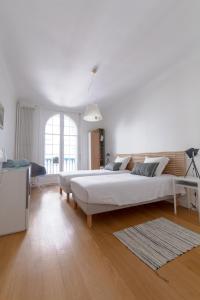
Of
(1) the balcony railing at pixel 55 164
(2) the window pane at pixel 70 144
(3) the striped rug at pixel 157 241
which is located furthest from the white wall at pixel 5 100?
(3) the striped rug at pixel 157 241

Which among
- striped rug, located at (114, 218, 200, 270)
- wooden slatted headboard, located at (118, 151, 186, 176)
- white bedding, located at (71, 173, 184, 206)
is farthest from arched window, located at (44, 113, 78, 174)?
striped rug, located at (114, 218, 200, 270)

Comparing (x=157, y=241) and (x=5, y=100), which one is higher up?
(x=5, y=100)

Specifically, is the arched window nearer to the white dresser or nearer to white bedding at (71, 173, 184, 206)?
white bedding at (71, 173, 184, 206)

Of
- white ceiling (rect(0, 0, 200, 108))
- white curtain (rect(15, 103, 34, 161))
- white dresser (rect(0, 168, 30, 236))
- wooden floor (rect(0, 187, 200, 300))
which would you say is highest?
white ceiling (rect(0, 0, 200, 108))

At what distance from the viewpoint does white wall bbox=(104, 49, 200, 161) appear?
2.66 m

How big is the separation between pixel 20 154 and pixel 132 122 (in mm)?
3592

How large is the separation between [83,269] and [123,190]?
44.7 inches

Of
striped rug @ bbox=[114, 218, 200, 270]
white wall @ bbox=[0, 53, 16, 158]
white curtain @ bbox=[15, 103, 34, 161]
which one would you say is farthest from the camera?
white curtain @ bbox=[15, 103, 34, 161]

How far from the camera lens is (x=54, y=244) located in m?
1.64

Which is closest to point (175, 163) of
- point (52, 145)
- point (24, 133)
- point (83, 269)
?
point (83, 269)

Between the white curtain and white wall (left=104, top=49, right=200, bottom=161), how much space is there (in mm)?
2939

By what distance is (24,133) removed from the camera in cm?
456

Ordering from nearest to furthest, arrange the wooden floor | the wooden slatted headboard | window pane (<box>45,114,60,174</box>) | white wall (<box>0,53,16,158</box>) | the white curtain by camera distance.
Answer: the wooden floor, white wall (<box>0,53,16,158</box>), the wooden slatted headboard, the white curtain, window pane (<box>45,114,60,174</box>)

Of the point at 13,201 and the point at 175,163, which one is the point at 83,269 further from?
the point at 175,163
